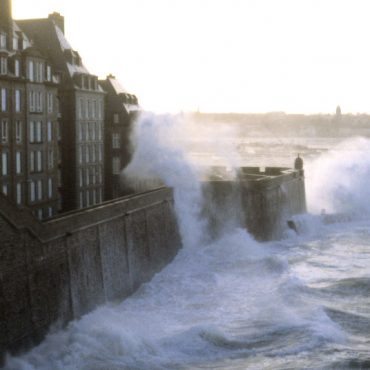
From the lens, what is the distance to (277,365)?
736 inches

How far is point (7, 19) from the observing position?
32312mm

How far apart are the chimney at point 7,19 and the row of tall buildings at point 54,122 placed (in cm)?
4

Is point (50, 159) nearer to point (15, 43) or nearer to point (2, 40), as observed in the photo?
point (15, 43)

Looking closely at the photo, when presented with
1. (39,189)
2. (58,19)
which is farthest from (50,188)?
(58,19)

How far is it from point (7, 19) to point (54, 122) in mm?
6244

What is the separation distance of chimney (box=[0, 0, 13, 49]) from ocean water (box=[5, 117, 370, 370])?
9.78 meters

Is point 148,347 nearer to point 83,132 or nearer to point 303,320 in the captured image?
point 303,320

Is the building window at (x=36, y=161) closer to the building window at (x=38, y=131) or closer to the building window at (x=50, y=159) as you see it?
the building window at (x=38, y=131)

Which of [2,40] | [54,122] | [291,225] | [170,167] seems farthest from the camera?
[291,225]

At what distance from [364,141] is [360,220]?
1796 centimetres

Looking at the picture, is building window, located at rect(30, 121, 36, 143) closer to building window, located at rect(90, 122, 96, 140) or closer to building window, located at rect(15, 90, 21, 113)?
building window, located at rect(15, 90, 21, 113)

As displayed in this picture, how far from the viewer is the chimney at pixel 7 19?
32.2 meters

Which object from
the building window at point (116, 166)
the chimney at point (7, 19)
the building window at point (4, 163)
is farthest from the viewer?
the building window at point (116, 166)

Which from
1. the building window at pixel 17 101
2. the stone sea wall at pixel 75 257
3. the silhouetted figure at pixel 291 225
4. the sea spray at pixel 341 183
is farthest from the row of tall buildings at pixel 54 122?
the sea spray at pixel 341 183
